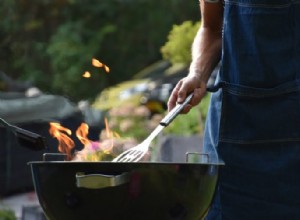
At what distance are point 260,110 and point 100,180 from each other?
632mm

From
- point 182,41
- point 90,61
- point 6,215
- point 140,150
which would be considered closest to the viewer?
point 140,150

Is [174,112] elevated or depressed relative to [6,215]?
elevated

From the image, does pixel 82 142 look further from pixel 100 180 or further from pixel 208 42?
pixel 100 180

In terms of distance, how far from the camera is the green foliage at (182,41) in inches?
293

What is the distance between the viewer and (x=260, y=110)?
2322 millimetres

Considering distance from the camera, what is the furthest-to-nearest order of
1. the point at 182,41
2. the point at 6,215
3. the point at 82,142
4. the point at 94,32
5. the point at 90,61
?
the point at 94,32 < the point at 90,61 < the point at 182,41 < the point at 6,215 < the point at 82,142

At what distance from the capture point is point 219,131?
2418 mm

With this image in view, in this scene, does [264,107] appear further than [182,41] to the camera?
No

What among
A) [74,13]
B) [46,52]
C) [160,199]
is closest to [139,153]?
[160,199]

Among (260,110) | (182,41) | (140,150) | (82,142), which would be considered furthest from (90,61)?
(140,150)

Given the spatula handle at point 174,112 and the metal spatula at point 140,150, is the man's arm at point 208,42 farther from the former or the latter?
the metal spatula at point 140,150

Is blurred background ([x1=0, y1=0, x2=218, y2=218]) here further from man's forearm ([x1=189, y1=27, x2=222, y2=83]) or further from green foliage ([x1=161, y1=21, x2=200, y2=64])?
man's forearm ([x1=189, y1=27, x2=222, y2=83])

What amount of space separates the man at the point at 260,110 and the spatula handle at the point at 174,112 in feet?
0.06

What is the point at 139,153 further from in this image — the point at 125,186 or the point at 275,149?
the point at 275,149
